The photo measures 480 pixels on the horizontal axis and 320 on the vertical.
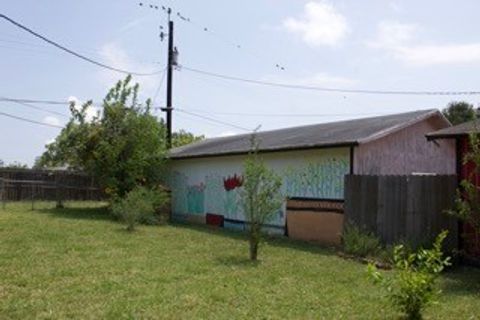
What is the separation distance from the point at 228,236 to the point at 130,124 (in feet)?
31.4

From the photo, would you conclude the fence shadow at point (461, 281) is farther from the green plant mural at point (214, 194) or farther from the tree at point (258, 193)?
the green plant mural at point (214, 194)

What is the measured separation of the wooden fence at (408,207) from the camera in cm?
1357

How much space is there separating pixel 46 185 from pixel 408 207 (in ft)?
78.1

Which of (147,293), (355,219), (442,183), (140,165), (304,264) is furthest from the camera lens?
(140,165)

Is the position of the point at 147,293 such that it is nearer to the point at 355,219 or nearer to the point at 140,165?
the point at 355,219

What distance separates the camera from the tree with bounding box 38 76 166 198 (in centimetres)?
2558

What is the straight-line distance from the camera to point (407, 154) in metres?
18.5

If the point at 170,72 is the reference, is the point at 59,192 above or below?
below

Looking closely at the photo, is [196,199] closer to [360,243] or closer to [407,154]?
[407,154]

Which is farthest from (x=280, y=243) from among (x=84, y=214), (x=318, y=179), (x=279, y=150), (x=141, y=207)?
(x=84, y=214)

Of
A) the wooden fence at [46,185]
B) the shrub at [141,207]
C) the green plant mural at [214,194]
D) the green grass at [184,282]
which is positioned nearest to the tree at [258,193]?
the green grass at [184,282]

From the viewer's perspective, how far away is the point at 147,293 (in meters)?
A: 9.15

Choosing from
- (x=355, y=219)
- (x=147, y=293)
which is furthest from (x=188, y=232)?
(x=147, y=293)

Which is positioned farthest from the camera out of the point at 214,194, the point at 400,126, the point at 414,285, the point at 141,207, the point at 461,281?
the point at 214,194
